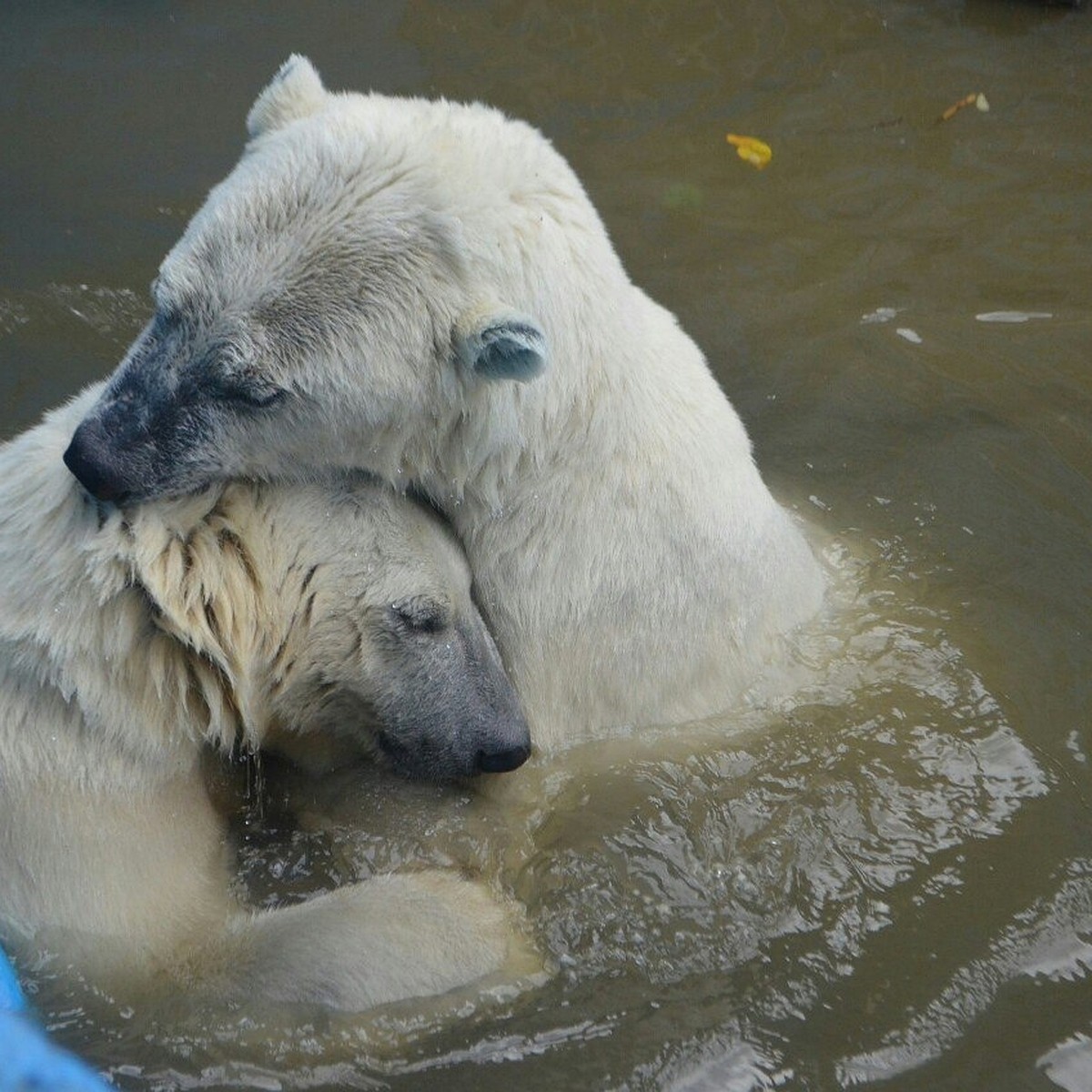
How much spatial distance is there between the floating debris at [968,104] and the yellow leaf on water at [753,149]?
3.28 feet

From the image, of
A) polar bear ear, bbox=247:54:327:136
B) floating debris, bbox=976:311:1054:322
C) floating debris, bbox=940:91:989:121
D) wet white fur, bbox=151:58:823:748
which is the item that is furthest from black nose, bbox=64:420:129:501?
floating debris, bbox=940:91:989:121

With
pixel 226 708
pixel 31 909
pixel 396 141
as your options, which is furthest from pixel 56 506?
pixel 396 141

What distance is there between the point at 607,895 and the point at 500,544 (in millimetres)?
854

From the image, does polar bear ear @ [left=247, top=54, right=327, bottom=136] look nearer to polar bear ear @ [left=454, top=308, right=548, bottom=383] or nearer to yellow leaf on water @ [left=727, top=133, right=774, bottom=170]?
polar bear ear @ [left=454, top=308, right=548, bottom=383]

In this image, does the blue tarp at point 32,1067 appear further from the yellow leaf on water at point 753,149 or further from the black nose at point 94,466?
the yellow leaf on water at point 753,149

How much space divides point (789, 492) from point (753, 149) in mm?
2479

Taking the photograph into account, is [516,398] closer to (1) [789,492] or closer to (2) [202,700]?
(2) [202,700]

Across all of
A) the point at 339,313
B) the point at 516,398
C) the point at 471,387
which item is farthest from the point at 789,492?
the point at 339,313

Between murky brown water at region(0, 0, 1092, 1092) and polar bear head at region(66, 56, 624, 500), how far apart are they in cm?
95

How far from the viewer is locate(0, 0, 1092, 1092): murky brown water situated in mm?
3109

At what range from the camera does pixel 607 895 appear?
3.43 metres

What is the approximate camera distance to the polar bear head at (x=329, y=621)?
10.0ft

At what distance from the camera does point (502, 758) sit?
3314mm

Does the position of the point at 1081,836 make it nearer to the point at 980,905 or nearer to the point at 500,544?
the point at 980,905
